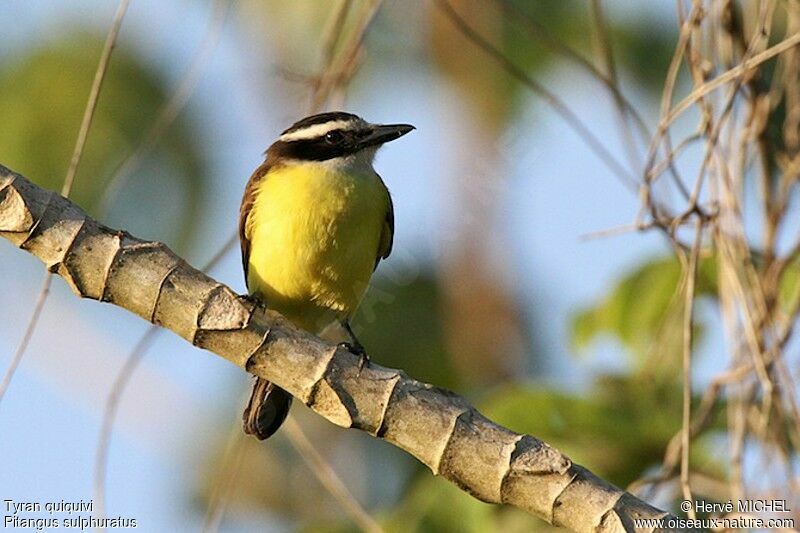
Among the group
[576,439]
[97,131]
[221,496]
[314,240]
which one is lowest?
[221,496]

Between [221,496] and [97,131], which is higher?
[97,131]

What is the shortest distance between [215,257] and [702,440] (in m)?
1.86

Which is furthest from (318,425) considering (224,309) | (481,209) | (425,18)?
(224,309)

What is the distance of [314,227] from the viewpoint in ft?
14.2

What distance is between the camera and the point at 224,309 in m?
2.79

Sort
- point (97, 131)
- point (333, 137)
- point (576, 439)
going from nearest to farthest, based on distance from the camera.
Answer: point (576, 439) → point (333, 137) → point (97, 131)

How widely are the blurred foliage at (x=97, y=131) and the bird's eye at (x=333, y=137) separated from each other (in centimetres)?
216

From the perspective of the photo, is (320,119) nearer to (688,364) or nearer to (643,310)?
(643,310)

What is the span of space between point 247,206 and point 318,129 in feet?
1.29

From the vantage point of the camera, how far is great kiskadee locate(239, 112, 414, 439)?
4320 millimetres

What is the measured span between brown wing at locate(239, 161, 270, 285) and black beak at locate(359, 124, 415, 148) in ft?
1.30

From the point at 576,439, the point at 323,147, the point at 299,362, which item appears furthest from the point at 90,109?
the point at 576,439

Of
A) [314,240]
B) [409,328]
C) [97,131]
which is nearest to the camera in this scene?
[314,240]

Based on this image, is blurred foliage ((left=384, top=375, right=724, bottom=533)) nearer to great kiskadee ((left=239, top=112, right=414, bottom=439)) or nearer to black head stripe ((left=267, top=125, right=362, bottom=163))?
great kiskadee ((left=239, top=112, right=414, bottom=439))
